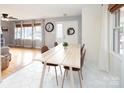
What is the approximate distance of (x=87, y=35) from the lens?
526 centimetres

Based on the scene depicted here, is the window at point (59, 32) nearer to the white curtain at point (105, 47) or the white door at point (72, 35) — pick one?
the white door at point (72, 35)

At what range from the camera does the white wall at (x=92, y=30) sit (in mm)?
5081

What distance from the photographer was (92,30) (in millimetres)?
5176

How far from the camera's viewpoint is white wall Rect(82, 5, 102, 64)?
5.08 metres

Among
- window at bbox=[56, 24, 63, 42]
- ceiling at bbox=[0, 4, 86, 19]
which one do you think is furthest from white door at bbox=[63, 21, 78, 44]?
ceiling at bbox=[0, 4, 86, 19]

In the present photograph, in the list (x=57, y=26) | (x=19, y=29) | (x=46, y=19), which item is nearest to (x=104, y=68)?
(x=57, y=26)

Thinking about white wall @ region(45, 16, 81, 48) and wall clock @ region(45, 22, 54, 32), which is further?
wall clock @ region(45, 22, 54, 32)

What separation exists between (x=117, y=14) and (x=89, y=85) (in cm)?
188

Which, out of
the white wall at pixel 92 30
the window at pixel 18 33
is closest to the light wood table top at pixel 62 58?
the white wall at pixel 92 30

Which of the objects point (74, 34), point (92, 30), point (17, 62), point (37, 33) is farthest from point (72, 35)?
point (17, 62)

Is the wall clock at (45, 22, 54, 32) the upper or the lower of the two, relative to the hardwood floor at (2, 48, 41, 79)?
upper

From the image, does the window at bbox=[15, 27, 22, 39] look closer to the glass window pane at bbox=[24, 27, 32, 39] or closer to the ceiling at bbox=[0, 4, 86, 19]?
the glass window pane at bbox=[24, 27, 32, 39]

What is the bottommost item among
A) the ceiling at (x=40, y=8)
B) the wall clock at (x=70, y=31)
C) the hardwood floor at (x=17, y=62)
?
the hardwood floor at (x=17, y=62)

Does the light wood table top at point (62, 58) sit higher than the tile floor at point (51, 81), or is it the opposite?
the light wood table top at point (62, 58)
